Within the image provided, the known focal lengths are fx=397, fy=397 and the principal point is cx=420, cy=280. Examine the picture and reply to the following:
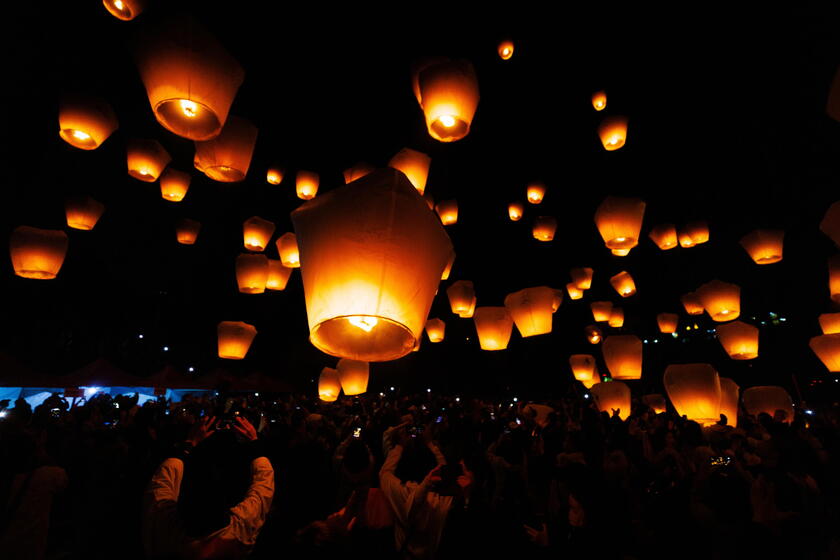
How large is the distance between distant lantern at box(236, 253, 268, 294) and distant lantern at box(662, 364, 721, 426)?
6.12 m

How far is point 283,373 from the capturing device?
21.2 meters

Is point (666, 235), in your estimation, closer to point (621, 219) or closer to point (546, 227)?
point (546, 227)

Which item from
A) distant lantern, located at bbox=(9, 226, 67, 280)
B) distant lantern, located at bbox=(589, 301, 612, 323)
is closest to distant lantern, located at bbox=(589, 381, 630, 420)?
distant lantern, located at bbox=(589, 301, 612, 323)

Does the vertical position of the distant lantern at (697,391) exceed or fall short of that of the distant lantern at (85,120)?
it falls short

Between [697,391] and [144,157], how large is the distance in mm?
7899

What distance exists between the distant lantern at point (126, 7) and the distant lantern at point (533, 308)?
5.43 m

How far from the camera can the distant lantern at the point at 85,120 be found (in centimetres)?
400

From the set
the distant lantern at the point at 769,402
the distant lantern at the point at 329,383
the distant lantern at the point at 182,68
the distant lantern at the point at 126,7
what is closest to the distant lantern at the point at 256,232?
the distant lantern at the point at 126,7

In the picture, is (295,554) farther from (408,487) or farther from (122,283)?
(122,283)

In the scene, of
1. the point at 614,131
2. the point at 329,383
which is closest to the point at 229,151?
the point at 614,131

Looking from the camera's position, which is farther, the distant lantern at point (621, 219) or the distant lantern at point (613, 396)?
the distant lantern at point (613, 396)

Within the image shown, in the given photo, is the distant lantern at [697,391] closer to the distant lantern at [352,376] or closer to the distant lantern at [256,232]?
the distant lantern at [352,376]

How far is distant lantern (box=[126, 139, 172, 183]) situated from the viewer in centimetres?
526

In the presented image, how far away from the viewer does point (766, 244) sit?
20.8 feet
